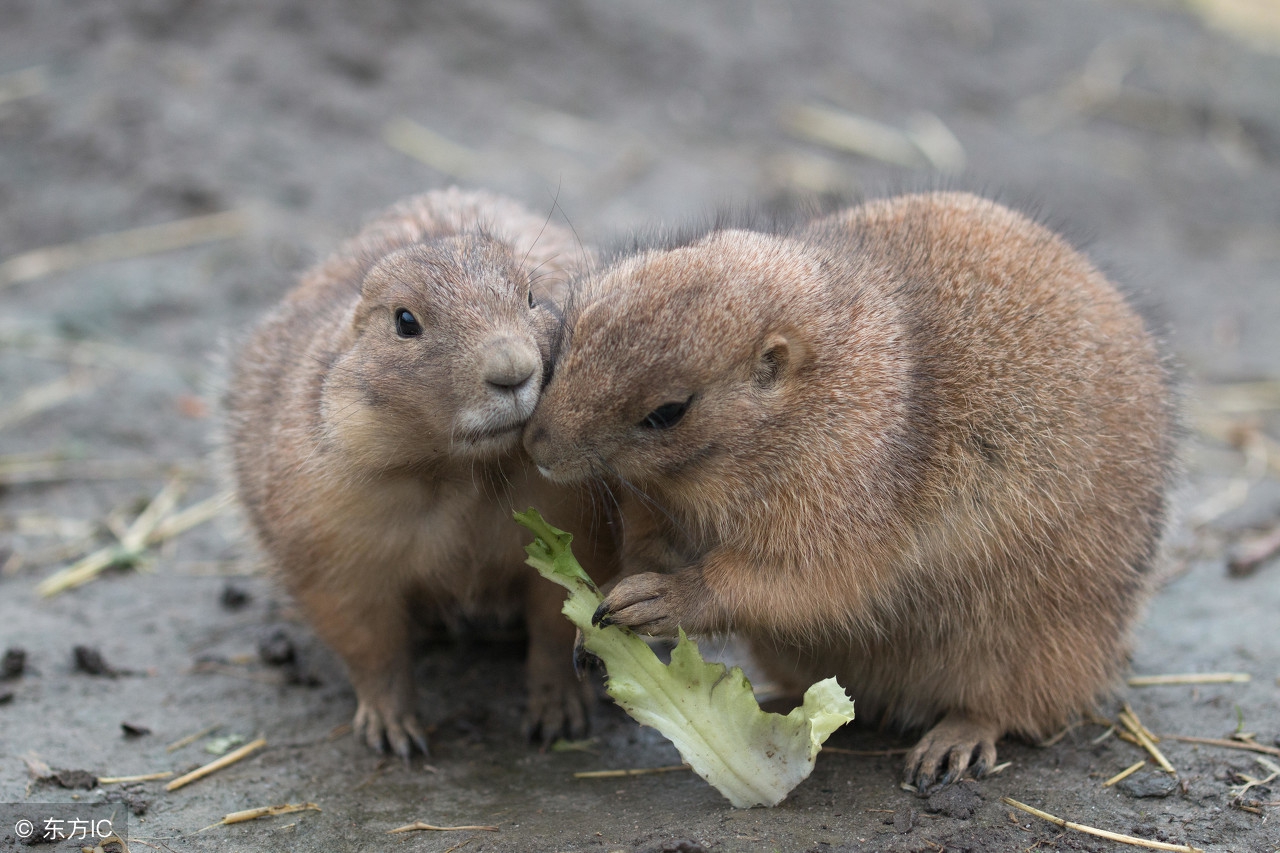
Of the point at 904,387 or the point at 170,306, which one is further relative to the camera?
the point at 170,306

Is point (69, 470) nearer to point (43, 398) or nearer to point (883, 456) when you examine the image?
point (43, 398)

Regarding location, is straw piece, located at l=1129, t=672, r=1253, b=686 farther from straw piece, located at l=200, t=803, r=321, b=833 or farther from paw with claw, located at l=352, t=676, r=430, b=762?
straw piece, located at l=200, t=803, r=321, b=833

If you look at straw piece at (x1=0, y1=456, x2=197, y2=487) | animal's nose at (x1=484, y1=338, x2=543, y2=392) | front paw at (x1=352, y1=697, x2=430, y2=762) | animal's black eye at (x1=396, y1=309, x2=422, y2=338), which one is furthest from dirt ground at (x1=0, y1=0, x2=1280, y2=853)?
animal's nose at (x1=484, y1=338, x2=543, y2=392)

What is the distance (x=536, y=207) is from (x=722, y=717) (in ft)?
20.5

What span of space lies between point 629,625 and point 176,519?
3.90 m

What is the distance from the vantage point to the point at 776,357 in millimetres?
4355

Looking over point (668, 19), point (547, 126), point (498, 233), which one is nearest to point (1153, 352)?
point (498, 233)

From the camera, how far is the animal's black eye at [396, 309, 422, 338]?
14.8 ft

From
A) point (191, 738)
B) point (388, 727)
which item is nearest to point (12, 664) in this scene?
point (191, 738)

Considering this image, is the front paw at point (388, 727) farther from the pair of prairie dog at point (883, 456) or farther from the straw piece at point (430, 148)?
the straw piece at point (430, 148)

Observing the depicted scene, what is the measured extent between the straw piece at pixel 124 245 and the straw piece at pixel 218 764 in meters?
5.49

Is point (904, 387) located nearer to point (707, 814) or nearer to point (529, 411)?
point (529, 411)

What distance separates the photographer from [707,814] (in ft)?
14.0

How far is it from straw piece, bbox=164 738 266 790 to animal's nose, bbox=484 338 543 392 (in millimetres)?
2075
